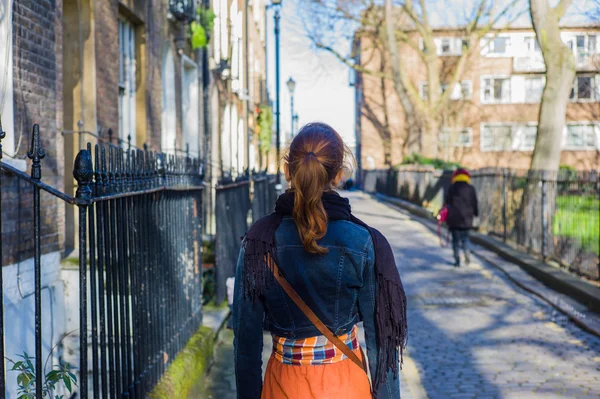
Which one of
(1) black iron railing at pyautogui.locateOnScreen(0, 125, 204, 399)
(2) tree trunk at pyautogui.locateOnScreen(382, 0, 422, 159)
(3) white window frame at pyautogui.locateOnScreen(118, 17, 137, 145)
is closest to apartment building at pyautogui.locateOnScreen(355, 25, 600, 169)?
(2) tree trunk at pyautogui.locateOnScreen(382, 0, 422, 159)

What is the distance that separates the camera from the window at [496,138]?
51.0m

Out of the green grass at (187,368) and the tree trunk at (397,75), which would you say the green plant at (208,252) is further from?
the tree trunk at (397,75)

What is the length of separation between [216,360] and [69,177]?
2.96 m

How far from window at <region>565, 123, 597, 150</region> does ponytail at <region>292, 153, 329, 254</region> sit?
5192cm

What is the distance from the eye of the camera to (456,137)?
4962 cm

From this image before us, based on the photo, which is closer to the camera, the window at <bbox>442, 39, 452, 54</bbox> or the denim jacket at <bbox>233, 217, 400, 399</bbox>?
the denim jacket at <bbox>233, 217, 400, 399</bbox>

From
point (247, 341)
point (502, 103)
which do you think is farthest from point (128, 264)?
point (502, 103)

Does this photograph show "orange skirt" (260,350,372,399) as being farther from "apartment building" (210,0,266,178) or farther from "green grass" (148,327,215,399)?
"apartment building" (210,0,266,178)

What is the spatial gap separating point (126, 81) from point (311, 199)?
8777 millimetres

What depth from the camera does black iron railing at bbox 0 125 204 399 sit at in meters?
3.32

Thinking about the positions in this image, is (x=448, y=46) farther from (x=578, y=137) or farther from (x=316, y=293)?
(x=316, y=293)

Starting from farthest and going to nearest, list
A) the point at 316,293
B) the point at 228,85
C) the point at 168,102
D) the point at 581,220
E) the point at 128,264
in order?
the point at 228,85 → the point at 168,102 → the point at 581,220 → the point at 128,264 → the point at 316,293

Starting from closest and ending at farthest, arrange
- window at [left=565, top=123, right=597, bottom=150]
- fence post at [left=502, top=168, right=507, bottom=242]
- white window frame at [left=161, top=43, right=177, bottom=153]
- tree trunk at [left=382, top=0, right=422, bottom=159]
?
1. white window frame at [left=161, top=43, right=177, bottom=153]
2. fence post at [left=502, top=168, right=507, bottom=242]
3. tree trunk at [left=382, top=0, right=422, bottom=159]
4. window at [left=565, top=123, right=597, bottom=150]

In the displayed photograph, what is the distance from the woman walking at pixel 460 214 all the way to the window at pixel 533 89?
4143 centimetres
